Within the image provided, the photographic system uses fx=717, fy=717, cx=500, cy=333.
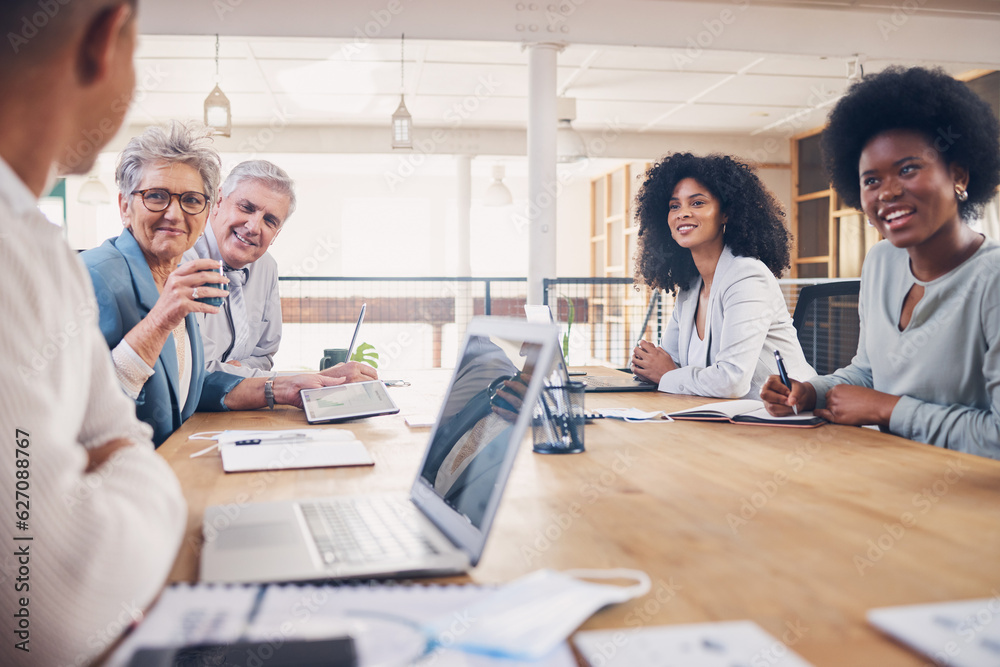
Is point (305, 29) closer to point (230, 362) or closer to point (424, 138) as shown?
point (230, 362)

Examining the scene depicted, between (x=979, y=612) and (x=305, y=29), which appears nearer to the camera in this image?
(x=979, y=612)

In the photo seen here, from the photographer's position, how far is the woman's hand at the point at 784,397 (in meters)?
1.55

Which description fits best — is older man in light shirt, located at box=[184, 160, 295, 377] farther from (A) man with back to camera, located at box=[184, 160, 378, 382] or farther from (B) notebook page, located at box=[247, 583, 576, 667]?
(B) notebook page, located at box=[247, 583, 576, 667]

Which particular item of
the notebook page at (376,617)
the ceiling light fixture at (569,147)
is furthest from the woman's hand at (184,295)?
the ceiling light fixture at (569,147)

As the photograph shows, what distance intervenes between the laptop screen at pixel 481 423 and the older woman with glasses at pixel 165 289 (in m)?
0.68

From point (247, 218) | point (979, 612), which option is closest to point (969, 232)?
point (979, 612)

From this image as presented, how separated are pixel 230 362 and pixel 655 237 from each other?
1.64 m

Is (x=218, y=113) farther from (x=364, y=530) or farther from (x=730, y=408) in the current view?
(x=364, y=530)

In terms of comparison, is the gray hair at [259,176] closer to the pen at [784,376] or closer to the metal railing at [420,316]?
the pen at [784,376]

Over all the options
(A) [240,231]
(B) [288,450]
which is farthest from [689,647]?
(A) [240,231]

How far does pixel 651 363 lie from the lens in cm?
217

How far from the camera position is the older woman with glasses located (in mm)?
1406

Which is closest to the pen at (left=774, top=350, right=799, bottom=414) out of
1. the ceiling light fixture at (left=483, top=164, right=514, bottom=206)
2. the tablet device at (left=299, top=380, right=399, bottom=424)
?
the tablet device at (left=299, top=380, right=399, bottom=424)

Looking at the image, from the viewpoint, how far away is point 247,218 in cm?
230
